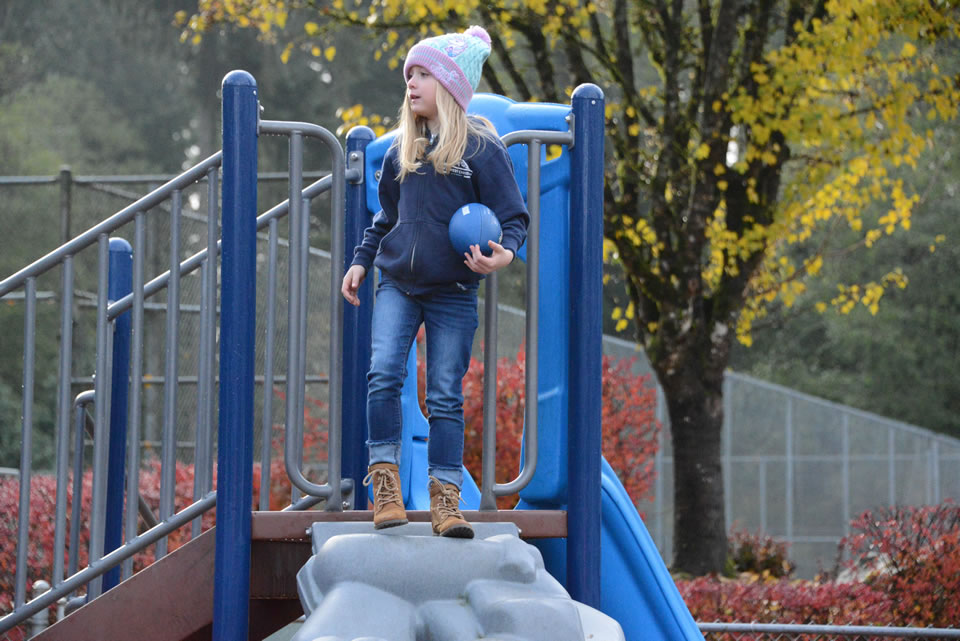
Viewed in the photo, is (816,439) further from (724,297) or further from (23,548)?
(23,548)

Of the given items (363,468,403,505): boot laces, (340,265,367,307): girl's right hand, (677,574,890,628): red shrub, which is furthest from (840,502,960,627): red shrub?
(340,265,367,307): girl's right hand

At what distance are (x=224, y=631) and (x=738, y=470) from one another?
677 inches

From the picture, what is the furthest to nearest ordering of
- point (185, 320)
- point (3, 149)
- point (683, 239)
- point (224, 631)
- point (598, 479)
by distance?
point (3, 149), point (185, 320), point (683, 239), point (598, 479), point (224, 631)

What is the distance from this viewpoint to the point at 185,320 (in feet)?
34.3

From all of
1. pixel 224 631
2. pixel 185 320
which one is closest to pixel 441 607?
pixel 224 631

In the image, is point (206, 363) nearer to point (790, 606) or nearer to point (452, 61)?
point (452, 61)

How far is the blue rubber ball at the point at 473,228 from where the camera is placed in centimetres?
309

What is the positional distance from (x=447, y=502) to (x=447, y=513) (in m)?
0.04

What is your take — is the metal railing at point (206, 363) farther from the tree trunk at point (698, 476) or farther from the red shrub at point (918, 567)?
the tree trunk at point (698, 476)

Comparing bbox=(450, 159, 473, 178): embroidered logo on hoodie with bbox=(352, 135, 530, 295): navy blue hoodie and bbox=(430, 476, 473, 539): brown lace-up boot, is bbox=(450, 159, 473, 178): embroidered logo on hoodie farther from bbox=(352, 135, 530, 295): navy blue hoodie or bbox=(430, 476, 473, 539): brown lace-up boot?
bbox=(430, 476, 473, 539): brown lace-up boot

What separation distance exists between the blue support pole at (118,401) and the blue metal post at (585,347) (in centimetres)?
178

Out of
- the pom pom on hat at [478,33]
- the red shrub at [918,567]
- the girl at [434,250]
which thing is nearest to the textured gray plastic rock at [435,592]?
the girl at [434,250]

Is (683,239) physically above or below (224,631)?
above

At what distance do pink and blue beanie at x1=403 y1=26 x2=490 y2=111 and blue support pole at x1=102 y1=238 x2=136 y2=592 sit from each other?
70.5 inches
